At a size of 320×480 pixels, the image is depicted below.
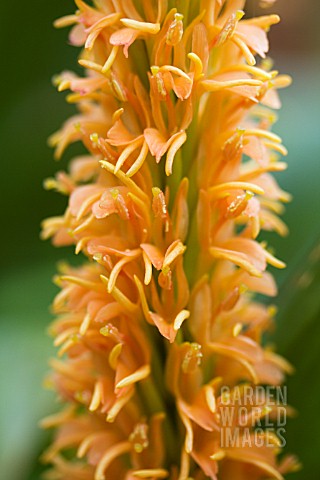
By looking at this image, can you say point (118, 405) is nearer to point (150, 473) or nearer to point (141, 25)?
point (150, 473)

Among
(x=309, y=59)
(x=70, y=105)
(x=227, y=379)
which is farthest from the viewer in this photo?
(x=309, y=59)

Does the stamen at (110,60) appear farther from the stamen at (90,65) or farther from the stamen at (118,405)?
the stamen at (118,405)

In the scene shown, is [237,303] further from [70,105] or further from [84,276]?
[70,105]

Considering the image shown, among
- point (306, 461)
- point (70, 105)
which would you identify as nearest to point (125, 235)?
point (306, 461)

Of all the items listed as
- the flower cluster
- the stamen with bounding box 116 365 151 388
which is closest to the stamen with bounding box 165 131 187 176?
the flower cluster

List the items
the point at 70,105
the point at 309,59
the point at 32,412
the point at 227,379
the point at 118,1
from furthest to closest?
the point at 309,59 → the point at 70,105 → the point at 32,412 → the point at 227,379 → the point at 118,1

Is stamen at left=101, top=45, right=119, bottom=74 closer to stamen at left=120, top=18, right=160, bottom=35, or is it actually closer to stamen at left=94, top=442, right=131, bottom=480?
stamen at left=120, top=18, right=160, bottom=35
